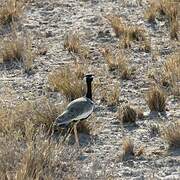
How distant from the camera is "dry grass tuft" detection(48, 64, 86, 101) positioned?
9.33 metres

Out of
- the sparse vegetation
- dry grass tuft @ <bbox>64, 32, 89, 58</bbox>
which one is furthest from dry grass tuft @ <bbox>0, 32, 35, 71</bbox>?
the sparse vegetation

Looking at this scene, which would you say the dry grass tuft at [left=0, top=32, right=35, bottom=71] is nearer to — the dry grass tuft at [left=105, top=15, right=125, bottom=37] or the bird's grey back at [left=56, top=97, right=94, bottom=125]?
the dry grass tuft at [left=105, top=15, right=125, bottom=37]

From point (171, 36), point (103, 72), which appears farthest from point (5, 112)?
point (171, 36)

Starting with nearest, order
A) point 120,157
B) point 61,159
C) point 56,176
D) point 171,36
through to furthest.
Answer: point 56,176 < point 61,159 < point 120,157 < point 171,36

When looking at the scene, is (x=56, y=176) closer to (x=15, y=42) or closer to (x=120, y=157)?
(x=120, y=157)

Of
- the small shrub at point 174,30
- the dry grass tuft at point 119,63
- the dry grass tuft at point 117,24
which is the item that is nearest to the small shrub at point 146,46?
the dry grass tuft at point 119,63

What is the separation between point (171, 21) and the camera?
42.8ft

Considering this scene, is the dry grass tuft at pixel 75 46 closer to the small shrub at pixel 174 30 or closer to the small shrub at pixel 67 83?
the small shrub at pixel 67 83

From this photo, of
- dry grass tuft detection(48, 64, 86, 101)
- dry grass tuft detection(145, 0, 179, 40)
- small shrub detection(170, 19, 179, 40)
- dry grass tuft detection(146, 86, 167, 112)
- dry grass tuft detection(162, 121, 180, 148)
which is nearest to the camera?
dry grass tuft detection(162, 121, 180, 148)

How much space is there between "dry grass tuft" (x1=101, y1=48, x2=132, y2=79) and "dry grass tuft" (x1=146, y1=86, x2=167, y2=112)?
1371mm

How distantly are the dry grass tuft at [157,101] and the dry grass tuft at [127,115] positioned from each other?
0.44 m

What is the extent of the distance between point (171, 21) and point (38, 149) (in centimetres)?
768

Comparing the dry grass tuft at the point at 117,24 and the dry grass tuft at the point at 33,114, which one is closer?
the dry grass tuft at the point at 33,114

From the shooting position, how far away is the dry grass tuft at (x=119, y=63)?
1043 centimetres
